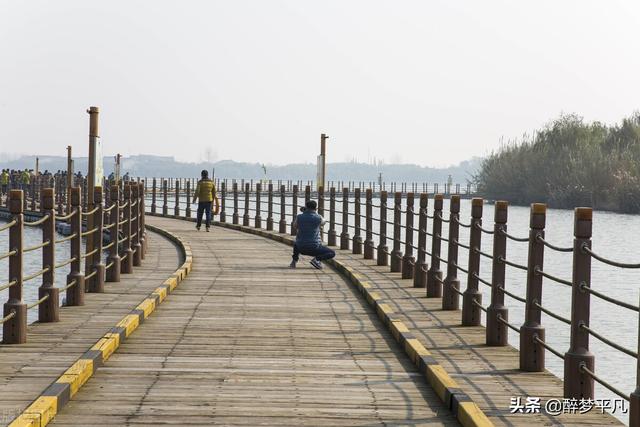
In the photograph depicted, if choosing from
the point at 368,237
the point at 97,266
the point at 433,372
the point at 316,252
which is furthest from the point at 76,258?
the point at 368,237

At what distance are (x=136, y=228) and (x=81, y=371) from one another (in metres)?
12.7

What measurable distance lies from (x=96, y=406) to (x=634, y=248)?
2381 inches

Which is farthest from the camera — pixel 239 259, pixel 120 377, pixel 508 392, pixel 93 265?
pixel 239 259

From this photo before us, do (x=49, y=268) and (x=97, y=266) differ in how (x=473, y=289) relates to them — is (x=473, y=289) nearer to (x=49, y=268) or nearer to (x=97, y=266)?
(x=49, y=268)

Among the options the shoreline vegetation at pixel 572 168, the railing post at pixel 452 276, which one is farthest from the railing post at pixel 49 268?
the shoreline vegetation at pixel 572 168

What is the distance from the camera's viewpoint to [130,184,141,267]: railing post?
67.7 ft

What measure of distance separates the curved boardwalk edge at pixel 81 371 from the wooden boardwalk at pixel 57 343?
13 centimetres

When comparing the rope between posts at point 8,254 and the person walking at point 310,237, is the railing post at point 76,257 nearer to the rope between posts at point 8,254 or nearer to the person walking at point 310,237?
the rope between posts at point 8,254

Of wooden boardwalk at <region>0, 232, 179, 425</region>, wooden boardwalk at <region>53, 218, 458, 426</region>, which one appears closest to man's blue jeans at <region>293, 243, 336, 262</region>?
wooden boardwalk at <region>0, 232, 179, 425</region>

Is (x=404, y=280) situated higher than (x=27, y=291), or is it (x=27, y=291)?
(x=404, y=280)

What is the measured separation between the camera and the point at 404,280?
18.0m

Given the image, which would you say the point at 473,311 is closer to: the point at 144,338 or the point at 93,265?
the point at 144,338

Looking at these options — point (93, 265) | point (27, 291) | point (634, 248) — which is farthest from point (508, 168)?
point (93, 265)

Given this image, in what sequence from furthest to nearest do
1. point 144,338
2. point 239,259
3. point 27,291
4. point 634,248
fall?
point 634,248
point 27,291
point 239,259
point 144,338
